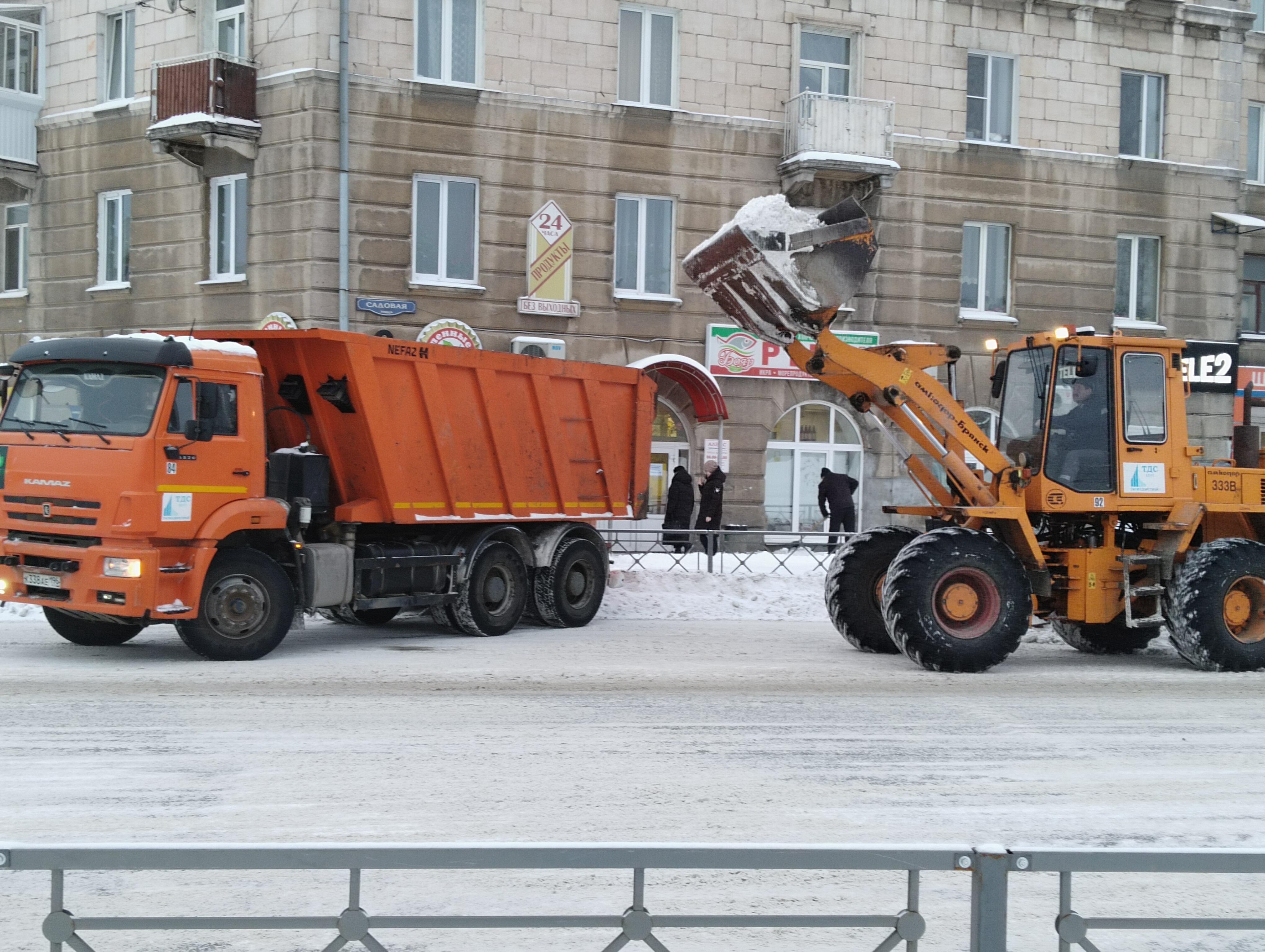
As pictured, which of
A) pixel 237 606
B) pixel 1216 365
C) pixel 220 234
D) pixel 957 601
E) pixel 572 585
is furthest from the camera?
pixel 1216 365

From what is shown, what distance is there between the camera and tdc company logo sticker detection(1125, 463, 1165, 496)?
37.9 ft

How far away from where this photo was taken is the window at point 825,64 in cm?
2367

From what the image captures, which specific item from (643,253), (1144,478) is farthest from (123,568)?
(643,253)

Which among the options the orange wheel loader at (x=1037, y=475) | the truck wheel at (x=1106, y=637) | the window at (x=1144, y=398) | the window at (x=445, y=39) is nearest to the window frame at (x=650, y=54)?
the window at (x=445, y=39)

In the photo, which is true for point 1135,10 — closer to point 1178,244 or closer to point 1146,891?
point 1178,244

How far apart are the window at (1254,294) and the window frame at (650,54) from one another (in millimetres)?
14232

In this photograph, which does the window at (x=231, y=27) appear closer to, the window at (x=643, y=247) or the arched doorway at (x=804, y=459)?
the window at (x=643, y=247)

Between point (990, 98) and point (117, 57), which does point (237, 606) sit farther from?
point (990, 98)

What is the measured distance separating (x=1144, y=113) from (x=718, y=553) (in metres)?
14.7

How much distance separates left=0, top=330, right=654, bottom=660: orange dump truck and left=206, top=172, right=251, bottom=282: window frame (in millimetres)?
9536

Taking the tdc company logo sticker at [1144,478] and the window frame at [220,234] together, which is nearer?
the tdc company logo sticker at [1144,478]

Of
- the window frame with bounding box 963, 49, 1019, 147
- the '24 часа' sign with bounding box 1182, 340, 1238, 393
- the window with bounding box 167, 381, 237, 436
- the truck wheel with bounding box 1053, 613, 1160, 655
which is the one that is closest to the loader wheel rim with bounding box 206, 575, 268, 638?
the window with bounding box 167, 381, 237, 436

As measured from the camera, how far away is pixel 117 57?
23.3m

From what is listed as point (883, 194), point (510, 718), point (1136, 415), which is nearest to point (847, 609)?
point (1136, 415)
